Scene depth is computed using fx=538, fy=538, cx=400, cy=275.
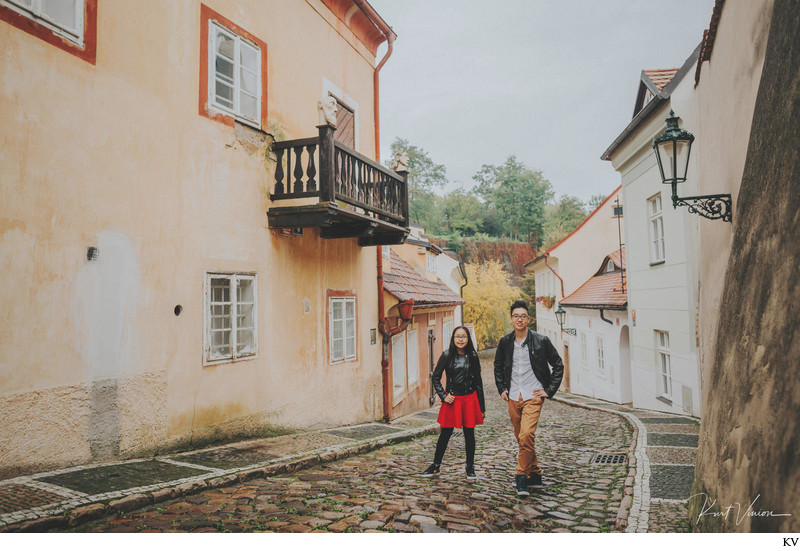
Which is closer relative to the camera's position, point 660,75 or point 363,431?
point 363,431

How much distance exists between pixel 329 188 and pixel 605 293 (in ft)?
42.4

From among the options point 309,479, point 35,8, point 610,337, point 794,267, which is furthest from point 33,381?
point 610,337

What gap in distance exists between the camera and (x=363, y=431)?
31.4 feet

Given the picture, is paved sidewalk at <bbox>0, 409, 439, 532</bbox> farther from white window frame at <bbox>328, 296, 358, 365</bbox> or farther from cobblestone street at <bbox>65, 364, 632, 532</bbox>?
white window frame at <bbox>328, 296, 358, 365</bbox>

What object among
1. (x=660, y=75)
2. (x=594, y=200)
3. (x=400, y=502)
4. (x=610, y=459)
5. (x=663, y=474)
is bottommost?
(x=610, y=459)

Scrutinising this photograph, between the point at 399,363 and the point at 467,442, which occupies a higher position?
the point at 399,363

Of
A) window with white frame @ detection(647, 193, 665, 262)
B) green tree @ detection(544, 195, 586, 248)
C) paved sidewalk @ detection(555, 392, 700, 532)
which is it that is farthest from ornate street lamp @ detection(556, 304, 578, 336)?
green tree @ detection(544, 195, 586, 248)

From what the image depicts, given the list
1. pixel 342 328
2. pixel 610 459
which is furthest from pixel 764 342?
pixel 342 328

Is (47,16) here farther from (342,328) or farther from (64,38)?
(342,328)

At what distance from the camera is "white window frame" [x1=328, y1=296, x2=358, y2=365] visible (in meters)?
10.1

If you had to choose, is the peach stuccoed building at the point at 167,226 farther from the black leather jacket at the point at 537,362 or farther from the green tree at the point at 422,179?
the green tree at the point at 422,179

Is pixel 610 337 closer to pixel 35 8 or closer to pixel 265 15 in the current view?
pixel 265 15

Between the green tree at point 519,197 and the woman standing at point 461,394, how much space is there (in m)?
64.6

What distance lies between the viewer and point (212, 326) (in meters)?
7.23
